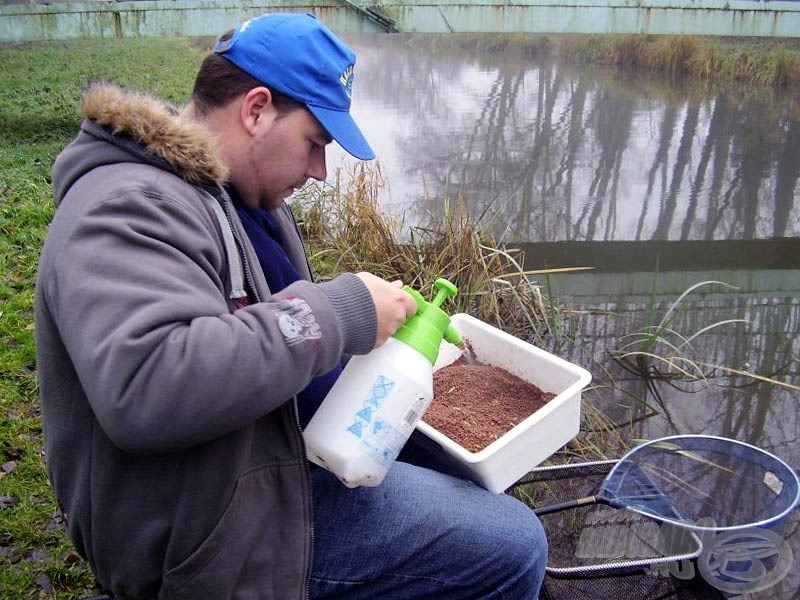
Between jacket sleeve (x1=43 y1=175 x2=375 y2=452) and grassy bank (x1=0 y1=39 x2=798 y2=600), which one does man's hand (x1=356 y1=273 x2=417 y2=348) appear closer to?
jacket sleeve (x1=43 y1=175 x2=375 y2=452)

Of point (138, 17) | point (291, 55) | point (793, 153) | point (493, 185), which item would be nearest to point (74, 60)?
point (138, 17)

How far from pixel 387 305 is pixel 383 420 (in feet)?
0.72

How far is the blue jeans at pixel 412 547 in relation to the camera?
5.13 feet

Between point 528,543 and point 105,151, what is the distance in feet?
3.67

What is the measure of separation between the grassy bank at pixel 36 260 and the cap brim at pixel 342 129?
0.58 m

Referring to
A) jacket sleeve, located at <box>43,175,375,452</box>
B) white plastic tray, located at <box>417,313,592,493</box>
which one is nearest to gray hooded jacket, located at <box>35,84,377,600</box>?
jacket sleeve, located at <box>43,175,375,452</box>

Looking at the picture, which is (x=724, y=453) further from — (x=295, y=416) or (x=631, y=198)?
(x=631, y=198)

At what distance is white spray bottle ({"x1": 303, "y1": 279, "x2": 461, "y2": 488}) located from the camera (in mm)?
1465

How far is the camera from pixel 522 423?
1.76m

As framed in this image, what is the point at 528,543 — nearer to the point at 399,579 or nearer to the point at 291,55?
the point at 399,579

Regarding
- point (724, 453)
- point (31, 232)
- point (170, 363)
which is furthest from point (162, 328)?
point (31, 232)

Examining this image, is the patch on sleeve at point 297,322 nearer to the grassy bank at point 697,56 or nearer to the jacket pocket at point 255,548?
the jacket pocket at point 255,548

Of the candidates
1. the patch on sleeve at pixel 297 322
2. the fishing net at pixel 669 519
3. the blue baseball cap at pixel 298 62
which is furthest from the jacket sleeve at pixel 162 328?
the fishing net at pixel 669 519

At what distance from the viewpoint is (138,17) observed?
21.1 ft
